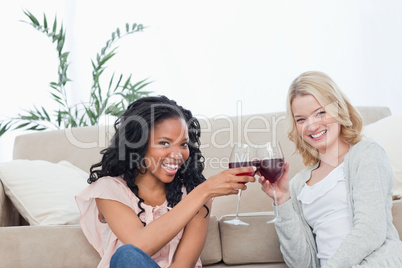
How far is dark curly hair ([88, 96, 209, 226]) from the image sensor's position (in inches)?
71.6

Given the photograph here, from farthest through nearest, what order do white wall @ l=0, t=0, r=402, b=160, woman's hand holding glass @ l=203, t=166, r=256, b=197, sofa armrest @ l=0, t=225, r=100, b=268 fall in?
white wall @ l=0, t=0, r=402, b=160 → sofa armrest @ l=0, t=225, r=100, b=268 → woman's hand holding glass @ l=203, t=166, r=256, b=197

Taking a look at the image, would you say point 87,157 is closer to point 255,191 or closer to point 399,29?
point 255,191

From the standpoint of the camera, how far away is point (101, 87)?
4.00 metres

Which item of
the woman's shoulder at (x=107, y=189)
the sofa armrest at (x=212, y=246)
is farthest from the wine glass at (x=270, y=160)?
the woman's shoulder at (x=107, y=189)

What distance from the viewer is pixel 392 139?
2264mm

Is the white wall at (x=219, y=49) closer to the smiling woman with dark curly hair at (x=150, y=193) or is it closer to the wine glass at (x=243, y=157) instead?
the smiling woman with dark curly hair at (x=150, y=193)

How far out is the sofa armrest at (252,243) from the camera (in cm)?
185

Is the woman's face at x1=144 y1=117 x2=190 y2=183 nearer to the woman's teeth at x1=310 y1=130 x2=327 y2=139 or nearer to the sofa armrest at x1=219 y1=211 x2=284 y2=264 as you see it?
the sofa armrest at x1=219 y1=211 x2=284 y2=264

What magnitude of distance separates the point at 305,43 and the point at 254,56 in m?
0.39

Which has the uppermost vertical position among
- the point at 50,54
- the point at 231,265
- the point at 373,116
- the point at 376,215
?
the point at 50,54

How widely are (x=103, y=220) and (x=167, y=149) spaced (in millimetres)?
373

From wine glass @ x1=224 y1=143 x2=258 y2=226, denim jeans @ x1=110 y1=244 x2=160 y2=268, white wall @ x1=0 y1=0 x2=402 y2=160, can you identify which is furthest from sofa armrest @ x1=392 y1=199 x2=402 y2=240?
white wall @ x1=0 y1=0 x2=402 y2=160

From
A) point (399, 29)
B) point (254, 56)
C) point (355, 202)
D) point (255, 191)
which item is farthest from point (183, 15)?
point (355, 202)

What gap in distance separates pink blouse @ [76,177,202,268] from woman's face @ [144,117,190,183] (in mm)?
126
